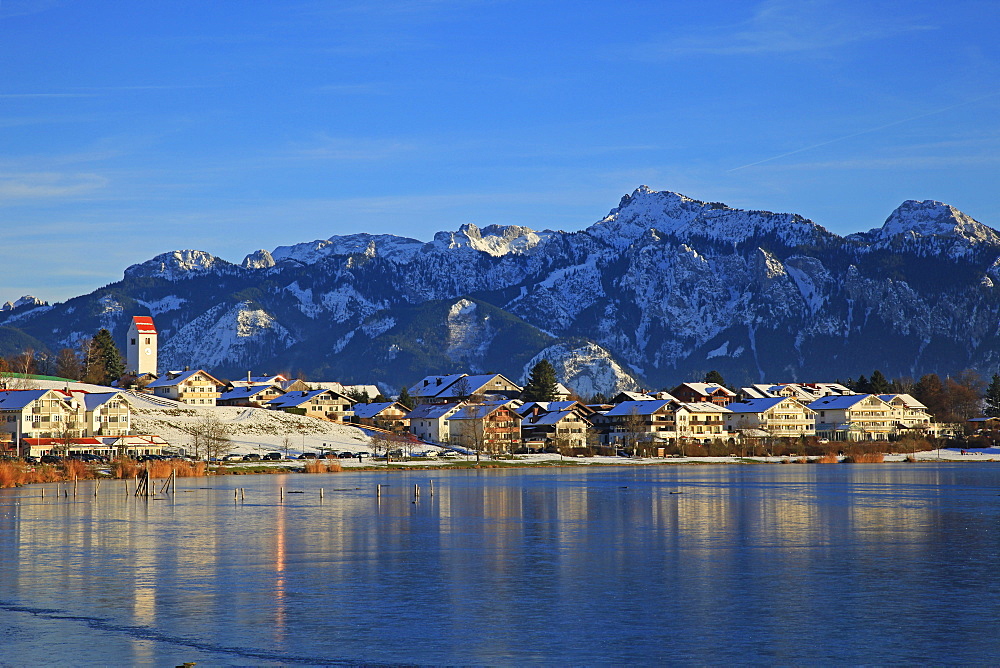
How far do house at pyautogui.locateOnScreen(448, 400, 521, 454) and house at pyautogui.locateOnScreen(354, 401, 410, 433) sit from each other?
10.6 m

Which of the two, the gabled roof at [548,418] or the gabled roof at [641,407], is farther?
the gabled roof at [641,407]

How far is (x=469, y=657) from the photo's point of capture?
89.0ft

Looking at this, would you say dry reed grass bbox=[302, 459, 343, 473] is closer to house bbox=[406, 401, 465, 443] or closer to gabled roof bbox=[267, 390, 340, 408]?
house bbox=[406, 401, 465, 443]

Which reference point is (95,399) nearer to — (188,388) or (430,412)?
(188,388)

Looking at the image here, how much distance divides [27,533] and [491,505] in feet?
95.4

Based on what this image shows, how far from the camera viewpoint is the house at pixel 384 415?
18088cm

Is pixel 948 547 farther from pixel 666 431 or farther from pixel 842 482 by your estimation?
pixel 666 431

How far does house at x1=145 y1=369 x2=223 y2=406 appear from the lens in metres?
189

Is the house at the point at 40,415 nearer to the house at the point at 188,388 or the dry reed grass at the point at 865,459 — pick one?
the house at the point at 188,388

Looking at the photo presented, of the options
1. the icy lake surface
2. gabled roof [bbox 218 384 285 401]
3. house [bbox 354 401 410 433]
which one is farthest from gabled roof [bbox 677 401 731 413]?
the icy lake surface

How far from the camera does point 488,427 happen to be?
168625 millimetres

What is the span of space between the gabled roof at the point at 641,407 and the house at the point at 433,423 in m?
26.7

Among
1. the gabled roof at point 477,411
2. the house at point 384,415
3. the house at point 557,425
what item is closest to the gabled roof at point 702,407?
the house at point 557,425

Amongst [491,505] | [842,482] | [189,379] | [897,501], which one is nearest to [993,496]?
[897,501]
